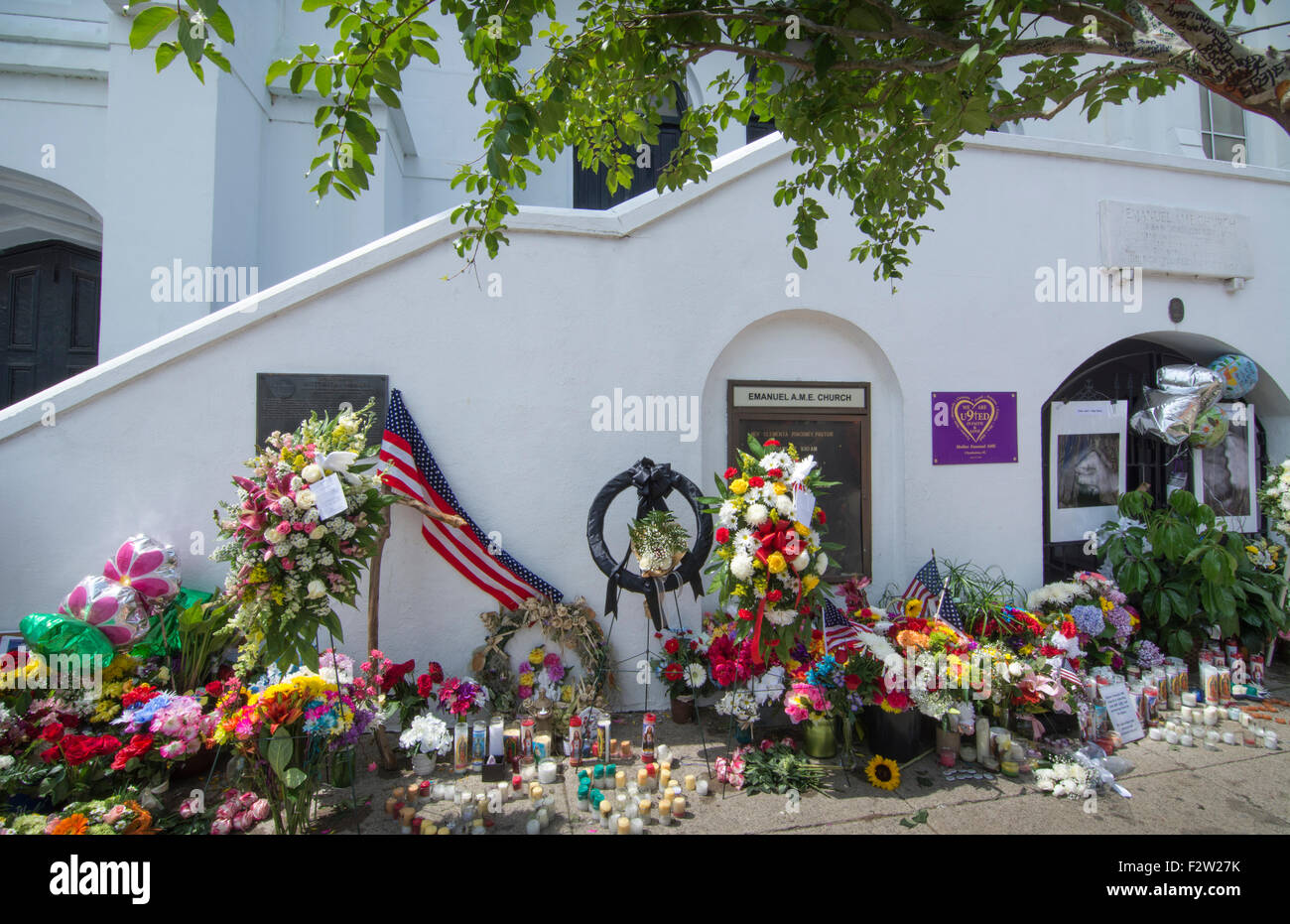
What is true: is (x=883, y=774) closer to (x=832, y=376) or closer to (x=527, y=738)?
(x=527, y=738)

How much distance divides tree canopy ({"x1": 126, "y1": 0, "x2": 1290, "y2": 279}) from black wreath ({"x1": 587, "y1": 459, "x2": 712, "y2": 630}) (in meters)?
1.77

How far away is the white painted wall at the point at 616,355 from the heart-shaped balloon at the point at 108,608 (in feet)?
1.42

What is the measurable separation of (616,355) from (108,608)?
3893 mm

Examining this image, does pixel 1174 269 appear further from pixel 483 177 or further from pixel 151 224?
pixel 151 224

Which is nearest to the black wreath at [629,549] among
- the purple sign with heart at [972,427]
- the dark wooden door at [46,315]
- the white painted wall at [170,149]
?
the white painted wall at [170,149]

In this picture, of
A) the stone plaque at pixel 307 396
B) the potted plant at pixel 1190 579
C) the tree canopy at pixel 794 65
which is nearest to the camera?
the tree canopy at pixel 794 65

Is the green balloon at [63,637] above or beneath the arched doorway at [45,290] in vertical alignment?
beneath

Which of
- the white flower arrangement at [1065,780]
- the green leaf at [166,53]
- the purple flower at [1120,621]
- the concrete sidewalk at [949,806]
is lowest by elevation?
the concrete sidewalk at [949,806]

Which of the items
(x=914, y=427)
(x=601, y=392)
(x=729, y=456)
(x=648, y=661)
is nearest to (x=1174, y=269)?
(x=914, y=427)

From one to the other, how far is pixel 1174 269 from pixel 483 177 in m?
7.04

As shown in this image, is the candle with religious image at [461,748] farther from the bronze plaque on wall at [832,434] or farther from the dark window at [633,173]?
the dark window at [633,173]

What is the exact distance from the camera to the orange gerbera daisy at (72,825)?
10.0 feet

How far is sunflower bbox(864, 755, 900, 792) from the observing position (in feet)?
13.9

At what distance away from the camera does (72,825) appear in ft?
10.1
